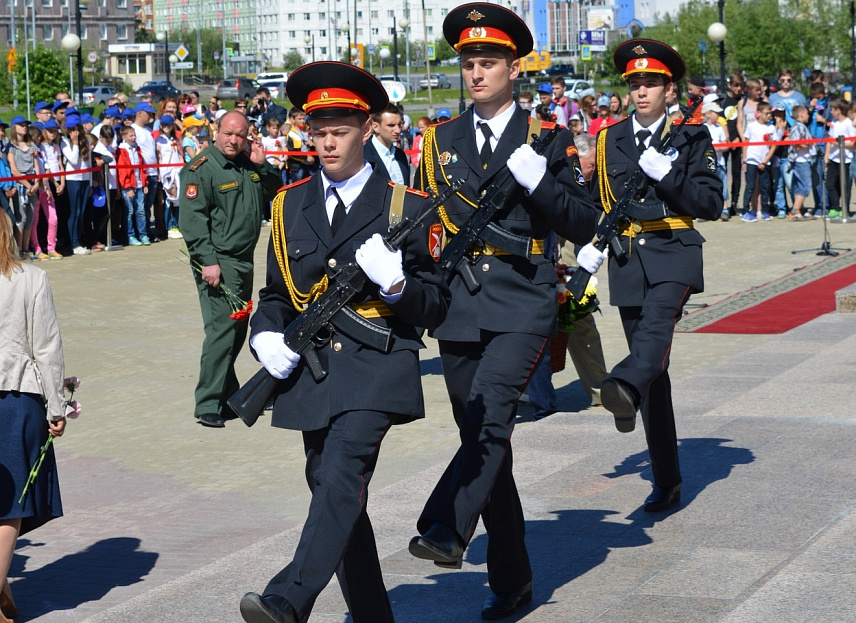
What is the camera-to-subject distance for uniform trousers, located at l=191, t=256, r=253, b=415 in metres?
9.34

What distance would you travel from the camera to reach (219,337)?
372 inches

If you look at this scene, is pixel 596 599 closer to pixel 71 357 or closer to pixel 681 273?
pixel 681 273

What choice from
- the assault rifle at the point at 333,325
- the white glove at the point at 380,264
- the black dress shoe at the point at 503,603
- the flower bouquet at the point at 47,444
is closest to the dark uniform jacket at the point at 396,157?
the flower bouquet at the point at 47,444

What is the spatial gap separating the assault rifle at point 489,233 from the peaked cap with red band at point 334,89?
86cm

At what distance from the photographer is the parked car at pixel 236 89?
77.7m

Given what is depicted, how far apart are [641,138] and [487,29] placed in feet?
5.18

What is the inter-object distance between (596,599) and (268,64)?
156 m

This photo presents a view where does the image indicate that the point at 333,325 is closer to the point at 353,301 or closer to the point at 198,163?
the point at 353,301

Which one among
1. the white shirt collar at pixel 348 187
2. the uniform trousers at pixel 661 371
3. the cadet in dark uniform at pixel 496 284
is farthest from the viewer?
the uniform trousers at pixel 661 371

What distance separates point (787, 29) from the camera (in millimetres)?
61531

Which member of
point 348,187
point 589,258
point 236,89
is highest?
point 236,89

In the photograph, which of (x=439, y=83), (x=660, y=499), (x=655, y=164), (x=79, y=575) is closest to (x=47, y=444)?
(x=79, y=575)

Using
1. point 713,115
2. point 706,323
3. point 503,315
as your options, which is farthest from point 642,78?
point 713,115

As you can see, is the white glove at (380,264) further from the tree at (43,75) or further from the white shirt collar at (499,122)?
the tree at (43,75)
